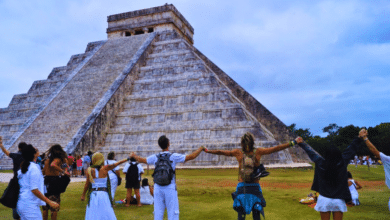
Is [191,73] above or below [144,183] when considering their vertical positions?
above

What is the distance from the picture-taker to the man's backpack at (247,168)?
4246 mm

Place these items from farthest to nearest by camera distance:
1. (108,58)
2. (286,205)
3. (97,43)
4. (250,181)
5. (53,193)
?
1. (97,43)
2. (108,58)
3. (286,205)
4. (53,193)
5. (250,181)

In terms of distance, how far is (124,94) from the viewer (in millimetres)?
22031

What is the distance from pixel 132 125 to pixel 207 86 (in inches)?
216

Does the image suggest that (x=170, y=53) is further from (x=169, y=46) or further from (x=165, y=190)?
(x=165, y=190)

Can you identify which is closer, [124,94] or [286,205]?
[286,205]

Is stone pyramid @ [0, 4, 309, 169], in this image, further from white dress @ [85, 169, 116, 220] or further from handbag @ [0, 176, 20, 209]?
handbag @ [0, 176, 20, 209]

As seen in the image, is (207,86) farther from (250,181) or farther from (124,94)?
(250,181)

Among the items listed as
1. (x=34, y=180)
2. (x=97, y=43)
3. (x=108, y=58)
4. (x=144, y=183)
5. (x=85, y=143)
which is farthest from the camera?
(x=97, y=43)

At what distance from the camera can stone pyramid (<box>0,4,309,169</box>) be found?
1805 centimetres

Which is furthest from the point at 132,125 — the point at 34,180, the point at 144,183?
the point at 34,180

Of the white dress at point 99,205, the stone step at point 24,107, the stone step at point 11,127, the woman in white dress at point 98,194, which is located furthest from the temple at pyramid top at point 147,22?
the white dress at point 99,205

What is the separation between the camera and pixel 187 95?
20.5 metres

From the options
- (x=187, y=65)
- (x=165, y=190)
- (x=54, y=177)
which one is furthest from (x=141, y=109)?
(x=165, y=190)
